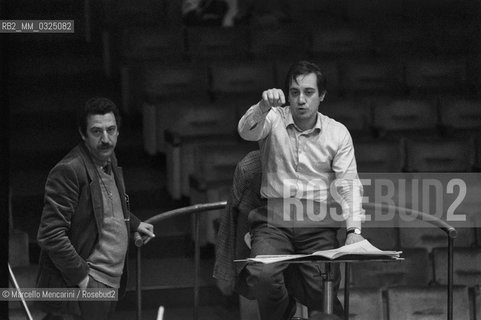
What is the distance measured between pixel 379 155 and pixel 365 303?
0.66 metres

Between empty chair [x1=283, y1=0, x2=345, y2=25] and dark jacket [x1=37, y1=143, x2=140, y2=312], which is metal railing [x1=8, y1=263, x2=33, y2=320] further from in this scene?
empty chair [x1=283, y1=0, x2=345, y2=25]

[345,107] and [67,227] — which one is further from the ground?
[345,107]

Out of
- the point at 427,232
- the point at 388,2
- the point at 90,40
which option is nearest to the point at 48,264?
the point at 90,40

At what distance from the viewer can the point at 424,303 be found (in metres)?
3.93

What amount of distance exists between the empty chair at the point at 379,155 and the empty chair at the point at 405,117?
0.24 metres

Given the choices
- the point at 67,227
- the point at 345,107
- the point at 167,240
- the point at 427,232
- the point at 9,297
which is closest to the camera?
the point at 67,227

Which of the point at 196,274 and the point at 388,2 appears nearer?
the point at 196,274

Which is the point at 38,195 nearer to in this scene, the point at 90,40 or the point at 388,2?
the point at 90,40

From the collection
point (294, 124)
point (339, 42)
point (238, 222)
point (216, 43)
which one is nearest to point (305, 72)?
point (294, 124)

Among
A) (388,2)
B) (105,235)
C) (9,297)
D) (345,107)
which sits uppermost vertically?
(388,2)

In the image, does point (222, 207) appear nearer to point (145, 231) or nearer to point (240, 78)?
point (145, 231)

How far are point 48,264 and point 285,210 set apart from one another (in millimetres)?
687

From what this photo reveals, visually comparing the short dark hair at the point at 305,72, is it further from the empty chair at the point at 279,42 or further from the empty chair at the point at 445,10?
the empty chair at the point at 279,42

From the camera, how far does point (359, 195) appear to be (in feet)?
10.6
